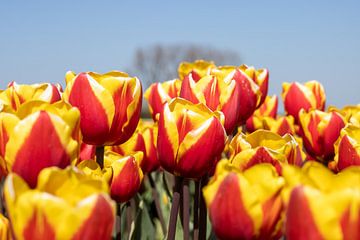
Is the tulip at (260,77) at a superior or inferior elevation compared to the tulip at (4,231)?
inferior

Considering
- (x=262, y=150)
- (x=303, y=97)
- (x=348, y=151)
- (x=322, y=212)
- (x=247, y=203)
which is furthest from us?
(x=303, y=97)

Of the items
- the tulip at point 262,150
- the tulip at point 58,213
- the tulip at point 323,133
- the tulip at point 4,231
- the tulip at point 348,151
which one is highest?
the tulip at point 58,213

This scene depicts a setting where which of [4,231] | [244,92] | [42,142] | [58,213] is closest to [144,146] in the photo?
[244,92]

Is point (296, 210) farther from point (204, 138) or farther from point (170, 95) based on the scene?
point (170, 95)

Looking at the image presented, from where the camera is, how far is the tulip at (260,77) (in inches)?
91.2

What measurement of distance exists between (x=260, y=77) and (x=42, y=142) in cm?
152

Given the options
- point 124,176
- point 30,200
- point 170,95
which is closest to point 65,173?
point 30,200

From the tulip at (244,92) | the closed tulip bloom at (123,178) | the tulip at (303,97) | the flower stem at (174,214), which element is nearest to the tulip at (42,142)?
the flower stem at (174,214)

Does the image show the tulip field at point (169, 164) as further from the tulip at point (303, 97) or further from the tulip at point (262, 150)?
the tulip at point (303, 97)

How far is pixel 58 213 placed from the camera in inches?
30.6

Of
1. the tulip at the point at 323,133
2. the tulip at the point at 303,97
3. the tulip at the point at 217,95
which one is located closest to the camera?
the tulip at the point at 217,95

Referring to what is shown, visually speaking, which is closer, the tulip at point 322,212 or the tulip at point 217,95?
the tulip at point 322,212

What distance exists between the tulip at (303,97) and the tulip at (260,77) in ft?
2.31

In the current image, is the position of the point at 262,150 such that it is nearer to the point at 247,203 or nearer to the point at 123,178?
the point at 247,203
